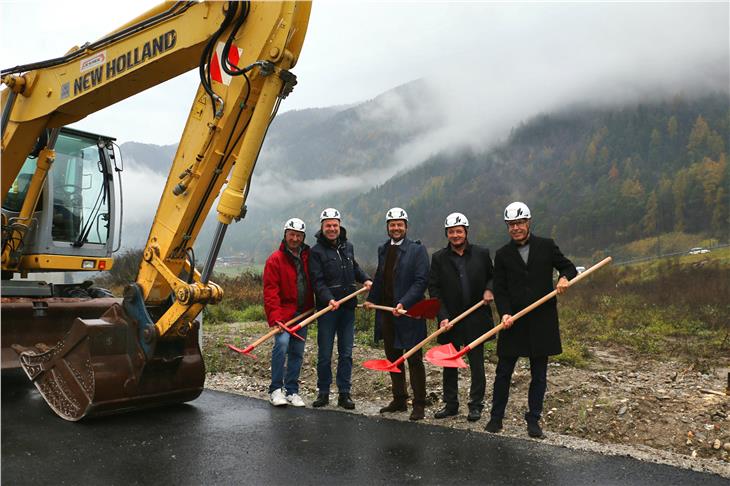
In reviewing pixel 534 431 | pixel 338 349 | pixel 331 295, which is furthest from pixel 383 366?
pixel 534 431

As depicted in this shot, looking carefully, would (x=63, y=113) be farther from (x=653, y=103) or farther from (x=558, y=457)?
(x=653, y=103)

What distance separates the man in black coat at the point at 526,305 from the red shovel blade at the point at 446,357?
1.29 ft

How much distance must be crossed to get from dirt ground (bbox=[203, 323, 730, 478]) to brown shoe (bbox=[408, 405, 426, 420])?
88mm

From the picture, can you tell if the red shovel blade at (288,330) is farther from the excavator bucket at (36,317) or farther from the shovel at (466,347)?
the excavator bucket at (36,317)

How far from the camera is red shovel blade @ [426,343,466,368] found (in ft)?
17.8

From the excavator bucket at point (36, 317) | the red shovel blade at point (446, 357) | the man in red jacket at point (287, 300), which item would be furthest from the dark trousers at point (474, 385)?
the excavator bucket at point (36, 317)

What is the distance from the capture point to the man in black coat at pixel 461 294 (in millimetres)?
5895

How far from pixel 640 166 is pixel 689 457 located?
83444mm

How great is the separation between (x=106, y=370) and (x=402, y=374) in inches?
110

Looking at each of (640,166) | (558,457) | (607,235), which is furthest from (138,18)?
(640,166)

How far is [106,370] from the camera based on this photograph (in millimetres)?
5469

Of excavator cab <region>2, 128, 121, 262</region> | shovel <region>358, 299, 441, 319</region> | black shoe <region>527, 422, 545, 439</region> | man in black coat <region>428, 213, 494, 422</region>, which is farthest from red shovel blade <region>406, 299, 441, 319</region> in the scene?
excavator cab <region>2, 128, 121, 262</region>

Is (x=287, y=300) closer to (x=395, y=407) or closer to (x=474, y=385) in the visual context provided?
(x=395, y=407)

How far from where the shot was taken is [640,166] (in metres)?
80.4
